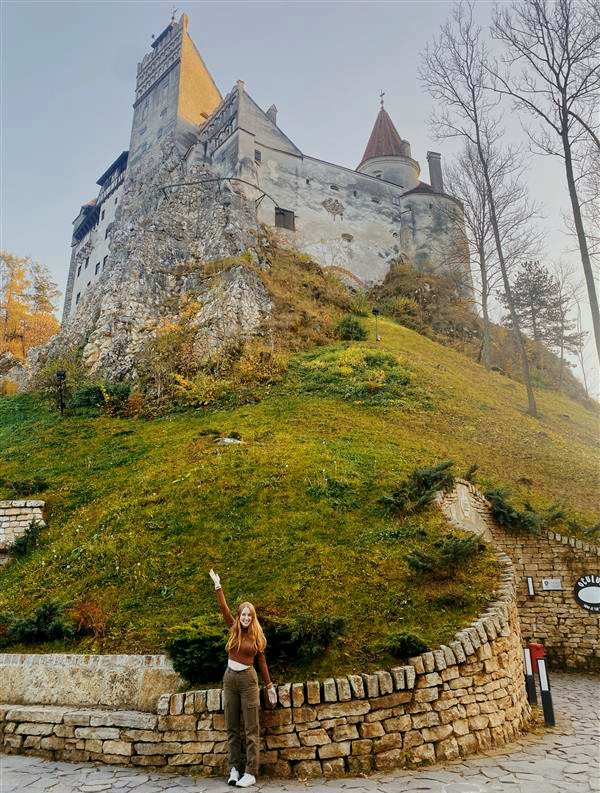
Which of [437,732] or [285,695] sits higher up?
[285,695]

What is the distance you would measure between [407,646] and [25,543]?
7.79 metres

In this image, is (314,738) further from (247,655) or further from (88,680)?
(88,680)

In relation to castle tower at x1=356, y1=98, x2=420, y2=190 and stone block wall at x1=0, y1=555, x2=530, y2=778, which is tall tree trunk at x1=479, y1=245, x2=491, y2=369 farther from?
stone block wall at x1=0, y1=555, x2=530, y2=778

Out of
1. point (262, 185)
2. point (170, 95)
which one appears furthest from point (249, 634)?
point (170, 95)

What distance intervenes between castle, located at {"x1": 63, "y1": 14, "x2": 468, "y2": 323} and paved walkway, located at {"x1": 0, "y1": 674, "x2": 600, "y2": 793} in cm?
2546

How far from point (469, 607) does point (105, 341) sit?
64.5ft

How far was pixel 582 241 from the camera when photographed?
16016mm

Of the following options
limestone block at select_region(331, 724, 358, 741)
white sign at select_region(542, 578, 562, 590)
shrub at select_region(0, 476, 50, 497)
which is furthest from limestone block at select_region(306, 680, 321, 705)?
shrub at select_region(0, 476, 50, 497)

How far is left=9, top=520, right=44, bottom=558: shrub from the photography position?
10.1 m

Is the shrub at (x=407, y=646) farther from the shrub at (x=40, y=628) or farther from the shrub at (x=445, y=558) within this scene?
the shrub at (x=40, y=628)

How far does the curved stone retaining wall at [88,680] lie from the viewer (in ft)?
19.1

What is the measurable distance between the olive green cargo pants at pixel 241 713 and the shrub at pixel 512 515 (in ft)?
22.6

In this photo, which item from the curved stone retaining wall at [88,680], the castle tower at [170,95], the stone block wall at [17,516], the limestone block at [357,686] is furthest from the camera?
the castle tower at [170,95]

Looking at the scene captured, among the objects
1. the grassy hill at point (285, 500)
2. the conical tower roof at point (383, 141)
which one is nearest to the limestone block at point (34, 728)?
the grassy hill at point (285, 500)
